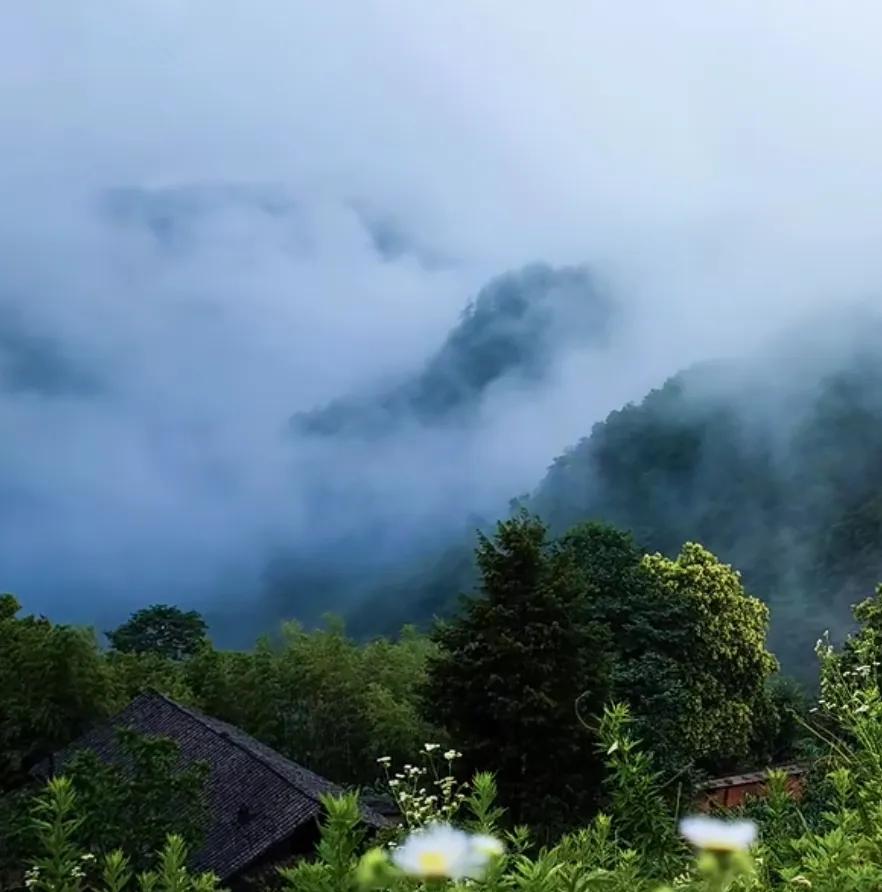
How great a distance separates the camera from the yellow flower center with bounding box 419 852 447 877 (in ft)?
3.79

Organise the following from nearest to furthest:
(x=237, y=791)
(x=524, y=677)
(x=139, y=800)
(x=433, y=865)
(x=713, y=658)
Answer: (x=433, y=865) → (x=139, y=800) → (x=524, y=677) → (x=237, y=791) → (x=713, y=658)

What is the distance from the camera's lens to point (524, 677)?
13805mm

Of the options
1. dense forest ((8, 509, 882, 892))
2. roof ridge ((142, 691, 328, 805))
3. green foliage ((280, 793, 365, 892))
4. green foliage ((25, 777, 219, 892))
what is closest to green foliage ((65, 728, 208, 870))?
dense forest ((8, 509, 882, 892))

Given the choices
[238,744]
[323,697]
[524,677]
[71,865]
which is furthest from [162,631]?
[71,865]

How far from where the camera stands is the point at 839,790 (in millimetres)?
2287

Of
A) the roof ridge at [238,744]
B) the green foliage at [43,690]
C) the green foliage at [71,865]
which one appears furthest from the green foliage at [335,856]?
the green foliage at [43,690]

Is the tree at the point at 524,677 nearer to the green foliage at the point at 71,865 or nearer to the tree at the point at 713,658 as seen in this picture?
the tree at the point at 713,658

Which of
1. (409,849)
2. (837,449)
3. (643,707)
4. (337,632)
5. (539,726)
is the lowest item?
(409,849)

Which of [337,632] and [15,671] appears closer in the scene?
[15,671]

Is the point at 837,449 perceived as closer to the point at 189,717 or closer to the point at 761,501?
the point at 761,501

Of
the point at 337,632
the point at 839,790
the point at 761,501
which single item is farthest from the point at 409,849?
the point at 761,501

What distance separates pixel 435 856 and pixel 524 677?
1291 cm

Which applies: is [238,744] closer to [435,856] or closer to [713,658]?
[713,658]

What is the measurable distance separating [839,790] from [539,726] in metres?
11.5
